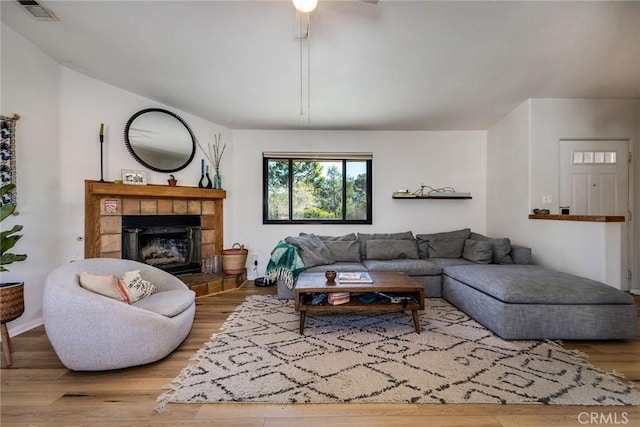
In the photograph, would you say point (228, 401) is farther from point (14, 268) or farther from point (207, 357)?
point (14, 268)

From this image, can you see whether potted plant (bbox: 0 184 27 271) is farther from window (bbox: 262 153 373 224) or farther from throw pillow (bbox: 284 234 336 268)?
window (bbox: 262 153 373 224)

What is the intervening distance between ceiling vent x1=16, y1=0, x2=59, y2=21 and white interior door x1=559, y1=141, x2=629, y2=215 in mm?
5491

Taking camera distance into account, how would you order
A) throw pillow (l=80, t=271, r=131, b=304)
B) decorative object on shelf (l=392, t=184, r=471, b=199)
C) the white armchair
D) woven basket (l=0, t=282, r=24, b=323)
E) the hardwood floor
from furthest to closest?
decorative object on shelf (l=392, t=184, r=471, b=199)
throw pillow (l=80, t=271, r=131, b=304)
woven basket (l=0, t=282, r=24, b=323)
the white armchair
the hardwood floor

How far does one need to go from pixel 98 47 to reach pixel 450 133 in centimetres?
472

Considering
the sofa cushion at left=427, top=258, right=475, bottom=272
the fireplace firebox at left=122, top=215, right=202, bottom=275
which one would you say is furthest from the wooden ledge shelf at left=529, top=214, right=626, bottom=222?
the fireplace firebox at left=122, top=215, right=202, bottom=275

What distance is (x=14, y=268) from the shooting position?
241 centimetres

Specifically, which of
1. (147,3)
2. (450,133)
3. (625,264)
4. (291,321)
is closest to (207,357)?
(291,321)

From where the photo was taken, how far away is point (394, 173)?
181 inches

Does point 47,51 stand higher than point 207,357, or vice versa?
point 47,51

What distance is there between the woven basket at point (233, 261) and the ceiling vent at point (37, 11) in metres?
2.91

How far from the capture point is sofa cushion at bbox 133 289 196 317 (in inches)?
81.6

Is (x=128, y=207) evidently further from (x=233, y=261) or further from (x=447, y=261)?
(x=447, y=261)

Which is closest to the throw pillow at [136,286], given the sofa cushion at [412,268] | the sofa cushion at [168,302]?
the sofa cushion at [168,302]

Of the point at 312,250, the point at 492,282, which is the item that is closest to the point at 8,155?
the point at 312,250
